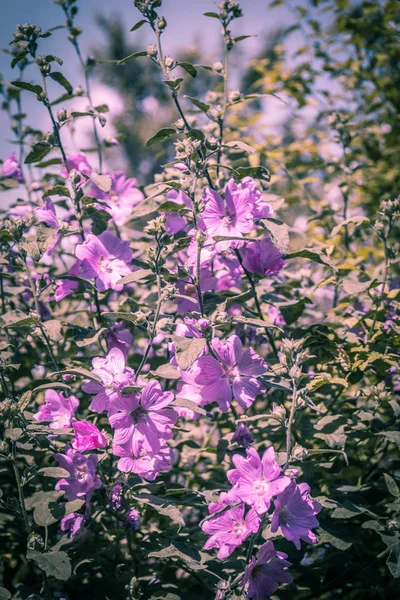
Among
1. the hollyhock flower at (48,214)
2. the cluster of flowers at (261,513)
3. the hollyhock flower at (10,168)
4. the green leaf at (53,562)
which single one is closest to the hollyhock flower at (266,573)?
the cluster of flowers at (261,513)

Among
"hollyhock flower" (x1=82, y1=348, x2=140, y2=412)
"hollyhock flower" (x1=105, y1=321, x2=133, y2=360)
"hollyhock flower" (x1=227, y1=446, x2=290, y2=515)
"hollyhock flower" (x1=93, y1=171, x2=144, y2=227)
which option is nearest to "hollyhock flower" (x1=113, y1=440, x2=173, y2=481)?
"hollyhock flower" (x1=82, y1=348, x2=140, y2=412)

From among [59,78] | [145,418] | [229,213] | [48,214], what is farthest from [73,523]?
[59,78]

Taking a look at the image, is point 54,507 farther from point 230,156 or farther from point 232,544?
point 230,156

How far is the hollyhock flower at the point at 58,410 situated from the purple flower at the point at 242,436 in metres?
0.52

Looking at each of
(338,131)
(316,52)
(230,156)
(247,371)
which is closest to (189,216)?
(247,371)

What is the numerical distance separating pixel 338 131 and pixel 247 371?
1.37 metres

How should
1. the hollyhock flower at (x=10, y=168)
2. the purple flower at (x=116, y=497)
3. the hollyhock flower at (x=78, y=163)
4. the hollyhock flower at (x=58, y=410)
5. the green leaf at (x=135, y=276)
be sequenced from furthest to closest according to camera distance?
the hollyhock flower at (x=10, y=168) → the hollyhock flower at (x=78, y=163) → the hollyhock flower at (x=58, y=410) → the purple flower at (x=116, y=497) → the green leaf at (x=135, y=276)

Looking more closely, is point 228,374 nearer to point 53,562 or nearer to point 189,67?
point 53,562

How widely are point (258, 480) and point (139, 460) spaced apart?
34 cm

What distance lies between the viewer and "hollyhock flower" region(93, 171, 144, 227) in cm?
210

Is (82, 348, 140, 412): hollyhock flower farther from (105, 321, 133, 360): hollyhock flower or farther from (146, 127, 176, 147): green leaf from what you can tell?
(146, 127, 176, 147): green leaf

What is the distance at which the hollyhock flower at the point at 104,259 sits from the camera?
5.32 feet

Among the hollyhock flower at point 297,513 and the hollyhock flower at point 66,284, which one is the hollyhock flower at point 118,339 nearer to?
the hollyhock flower at point 66,284

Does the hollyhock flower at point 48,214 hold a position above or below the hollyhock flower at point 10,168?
below
